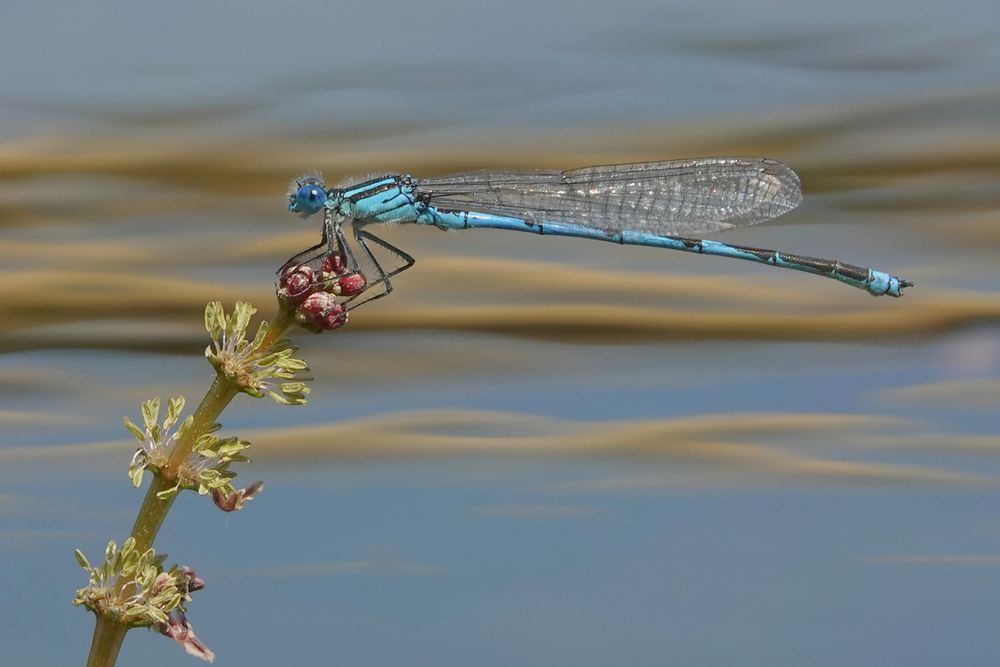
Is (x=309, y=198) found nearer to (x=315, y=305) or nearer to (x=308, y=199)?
(x=308, y=199)

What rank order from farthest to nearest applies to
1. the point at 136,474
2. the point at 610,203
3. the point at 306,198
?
1. the point at 610,203
2. the point at 306,198
3. the point at 136,474

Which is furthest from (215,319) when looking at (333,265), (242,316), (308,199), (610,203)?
(610,203)

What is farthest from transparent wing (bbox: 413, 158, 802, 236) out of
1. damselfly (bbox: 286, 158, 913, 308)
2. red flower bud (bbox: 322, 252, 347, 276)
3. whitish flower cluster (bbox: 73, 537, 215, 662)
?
whitish flower cluster (bbox: 73, 537, 215, 662)

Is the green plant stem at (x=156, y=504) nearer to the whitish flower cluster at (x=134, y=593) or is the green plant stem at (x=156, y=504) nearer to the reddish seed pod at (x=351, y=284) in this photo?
the whitish flower cluster at (x=134, y=593)

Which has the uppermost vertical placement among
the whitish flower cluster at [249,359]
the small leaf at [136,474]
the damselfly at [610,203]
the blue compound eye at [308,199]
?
the damselfly at [610,203]

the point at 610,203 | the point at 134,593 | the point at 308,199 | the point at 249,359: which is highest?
the point at 610,203

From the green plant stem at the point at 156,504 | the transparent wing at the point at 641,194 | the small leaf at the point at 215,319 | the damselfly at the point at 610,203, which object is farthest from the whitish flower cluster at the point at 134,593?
the transparent wing at the point at 641,194

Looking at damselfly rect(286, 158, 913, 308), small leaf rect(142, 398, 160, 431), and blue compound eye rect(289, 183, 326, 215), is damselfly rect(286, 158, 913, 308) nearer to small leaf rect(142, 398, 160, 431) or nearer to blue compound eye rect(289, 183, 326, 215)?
blue compound eye rect(289, 183, 326, 215)
